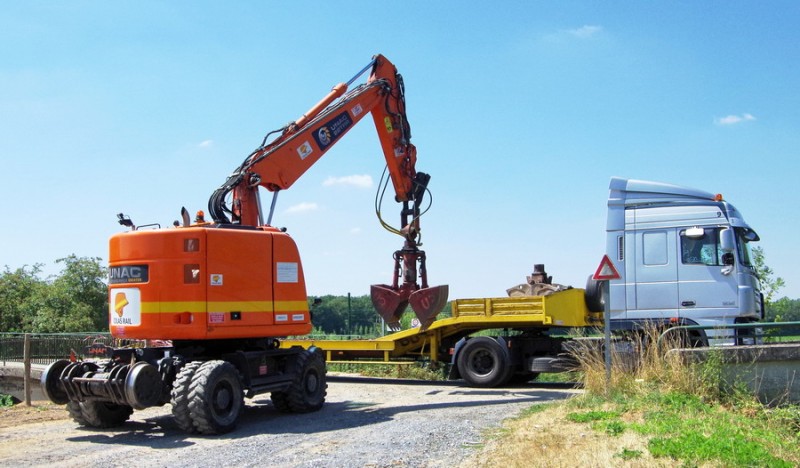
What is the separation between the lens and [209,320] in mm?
10805

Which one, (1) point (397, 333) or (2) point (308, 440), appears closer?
(2) point (308, 440)

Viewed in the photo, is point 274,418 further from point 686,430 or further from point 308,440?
point 686,430

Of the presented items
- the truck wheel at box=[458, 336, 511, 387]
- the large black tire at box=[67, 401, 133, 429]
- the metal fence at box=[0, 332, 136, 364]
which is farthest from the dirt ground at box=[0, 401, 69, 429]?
the truck wheel at box=[458, 336, 511, 387]

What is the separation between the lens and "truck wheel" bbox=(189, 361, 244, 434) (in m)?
10.1

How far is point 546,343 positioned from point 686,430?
7.54m

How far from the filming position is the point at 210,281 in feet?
35.6

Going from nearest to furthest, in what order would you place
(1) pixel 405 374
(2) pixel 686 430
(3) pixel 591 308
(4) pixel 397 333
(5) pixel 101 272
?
(2) pixel 686 430, (3) pixel 591 308, (4) pixel 397 333, (1) pixel 405 374, (5) pixel 101 272

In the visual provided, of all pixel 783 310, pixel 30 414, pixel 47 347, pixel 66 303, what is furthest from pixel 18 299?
pixel 783 310

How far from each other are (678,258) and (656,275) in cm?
50

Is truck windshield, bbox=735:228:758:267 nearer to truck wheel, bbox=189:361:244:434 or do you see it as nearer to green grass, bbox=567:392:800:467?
green grass, bbox=567:392:800:467

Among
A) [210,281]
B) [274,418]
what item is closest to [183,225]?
[210,281]

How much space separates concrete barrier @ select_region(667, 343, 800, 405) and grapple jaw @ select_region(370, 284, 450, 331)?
444cm

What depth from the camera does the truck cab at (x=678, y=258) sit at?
13867 mm

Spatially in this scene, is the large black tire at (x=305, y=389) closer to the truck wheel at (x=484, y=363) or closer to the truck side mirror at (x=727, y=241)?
the truck wheel at (x=484, y=363)
